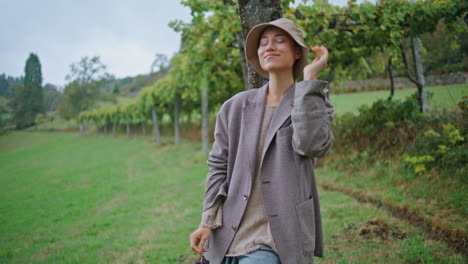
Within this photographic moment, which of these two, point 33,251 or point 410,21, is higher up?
point 410,21

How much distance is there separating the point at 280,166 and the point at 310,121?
30cm

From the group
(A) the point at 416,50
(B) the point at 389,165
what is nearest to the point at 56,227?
(B) the point at 389,165

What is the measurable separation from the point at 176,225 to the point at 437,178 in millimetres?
4650

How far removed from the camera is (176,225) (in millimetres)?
5348

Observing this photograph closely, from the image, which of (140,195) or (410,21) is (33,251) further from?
(410,21)

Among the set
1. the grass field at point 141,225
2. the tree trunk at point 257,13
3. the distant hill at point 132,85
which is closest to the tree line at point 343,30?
the tree trunk at point 257,13

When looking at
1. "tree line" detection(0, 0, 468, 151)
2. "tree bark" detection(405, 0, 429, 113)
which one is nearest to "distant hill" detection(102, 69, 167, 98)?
"tree line" detection(0, 0, 468, 151)

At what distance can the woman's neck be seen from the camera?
1.79 m

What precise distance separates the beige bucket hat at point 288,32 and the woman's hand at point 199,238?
43.6 inches

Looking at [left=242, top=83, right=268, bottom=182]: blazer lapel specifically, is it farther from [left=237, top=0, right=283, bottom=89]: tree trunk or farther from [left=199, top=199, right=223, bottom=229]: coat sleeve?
[left=237, top=0, right=283, bottom=89]: tree trunk

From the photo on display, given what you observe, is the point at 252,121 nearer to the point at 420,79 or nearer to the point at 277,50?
the point at 277,50

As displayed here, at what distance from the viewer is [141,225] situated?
18.9 ft

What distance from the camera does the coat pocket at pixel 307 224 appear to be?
1.59 metres

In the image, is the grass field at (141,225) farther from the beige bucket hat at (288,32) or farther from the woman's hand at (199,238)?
the beige bucket hat at (288,32)
